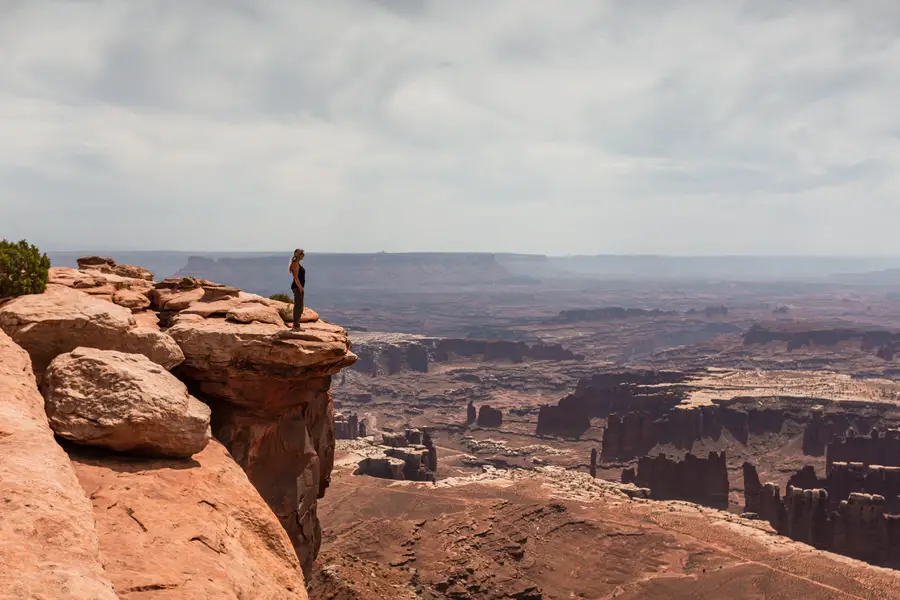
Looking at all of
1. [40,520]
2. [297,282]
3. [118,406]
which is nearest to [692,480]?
[297,282]

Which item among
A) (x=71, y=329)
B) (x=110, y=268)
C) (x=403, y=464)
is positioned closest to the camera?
(x=71, y=329)

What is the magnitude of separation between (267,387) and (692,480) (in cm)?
7911

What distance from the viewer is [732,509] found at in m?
83.9

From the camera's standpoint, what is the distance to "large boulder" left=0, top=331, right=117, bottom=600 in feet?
24.3

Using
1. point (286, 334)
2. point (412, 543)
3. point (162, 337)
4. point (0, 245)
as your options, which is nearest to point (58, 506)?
point (162, 337)

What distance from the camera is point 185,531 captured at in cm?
1159

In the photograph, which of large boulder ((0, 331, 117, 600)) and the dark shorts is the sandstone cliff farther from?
the dark shorts

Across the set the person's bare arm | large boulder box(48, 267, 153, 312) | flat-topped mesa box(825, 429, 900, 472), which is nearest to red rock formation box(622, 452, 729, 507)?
flat-topped mesa box(825, 429, 900, 472)

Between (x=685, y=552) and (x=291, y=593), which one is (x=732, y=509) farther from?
(x=291, y=593)

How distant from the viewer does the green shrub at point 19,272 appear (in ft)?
61.8

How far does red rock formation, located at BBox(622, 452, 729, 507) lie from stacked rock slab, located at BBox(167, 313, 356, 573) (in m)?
74.3

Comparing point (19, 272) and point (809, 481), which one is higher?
point (19, 272)

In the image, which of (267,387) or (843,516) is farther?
(843,516)

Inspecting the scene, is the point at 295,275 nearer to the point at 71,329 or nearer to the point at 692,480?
the point at 71,329
